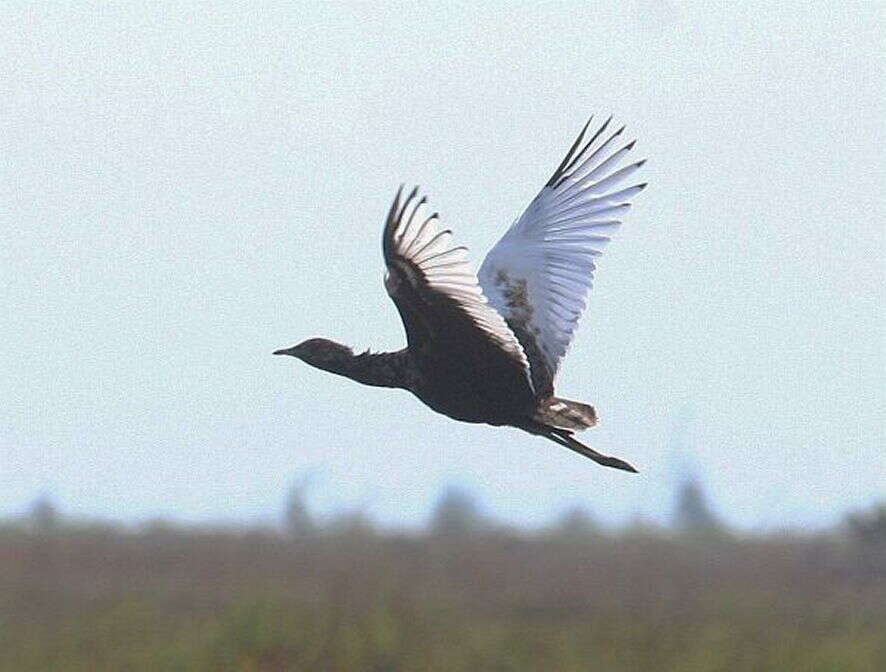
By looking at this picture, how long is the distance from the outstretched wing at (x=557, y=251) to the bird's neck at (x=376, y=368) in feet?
3.10

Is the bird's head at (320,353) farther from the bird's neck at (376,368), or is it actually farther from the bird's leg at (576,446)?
the bird's leg at (576,446)

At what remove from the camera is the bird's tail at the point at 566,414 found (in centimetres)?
550

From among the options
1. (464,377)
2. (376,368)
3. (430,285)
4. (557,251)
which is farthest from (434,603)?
(430,285)

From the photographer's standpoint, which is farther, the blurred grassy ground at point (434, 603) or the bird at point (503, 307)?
the blurred grassy ground at point (434, 603)

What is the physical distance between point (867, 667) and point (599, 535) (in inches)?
507

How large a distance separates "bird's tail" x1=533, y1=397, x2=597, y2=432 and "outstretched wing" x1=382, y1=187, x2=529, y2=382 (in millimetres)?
517

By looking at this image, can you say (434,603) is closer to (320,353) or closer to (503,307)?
(503,307)

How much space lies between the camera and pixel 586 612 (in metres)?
17.6

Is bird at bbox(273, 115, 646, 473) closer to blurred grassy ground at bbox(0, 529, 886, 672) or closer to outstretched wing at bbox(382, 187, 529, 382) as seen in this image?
outstretched wing at bbox(382, 187, 529, 382)

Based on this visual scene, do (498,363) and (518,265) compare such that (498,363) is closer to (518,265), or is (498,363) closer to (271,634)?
(518,265)

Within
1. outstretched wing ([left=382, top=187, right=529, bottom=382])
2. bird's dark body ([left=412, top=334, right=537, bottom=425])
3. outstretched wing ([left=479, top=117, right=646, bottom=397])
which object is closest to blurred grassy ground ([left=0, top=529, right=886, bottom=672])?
outstretched wing ([left=479, top=117, right=646, bottom=397])

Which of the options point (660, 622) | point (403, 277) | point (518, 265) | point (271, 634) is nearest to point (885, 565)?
point (660, 622)

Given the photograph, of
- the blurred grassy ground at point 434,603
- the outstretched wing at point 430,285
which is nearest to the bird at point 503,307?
the outstretched wing at point 430,285

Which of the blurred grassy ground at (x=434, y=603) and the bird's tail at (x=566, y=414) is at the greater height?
the blurred grassy ground at (x=434, y=603)
